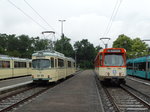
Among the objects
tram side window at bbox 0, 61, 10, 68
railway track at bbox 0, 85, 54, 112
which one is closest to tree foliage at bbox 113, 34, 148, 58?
tram side window at bbox 0, 61, 10, 68

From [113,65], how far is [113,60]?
415 millimetres

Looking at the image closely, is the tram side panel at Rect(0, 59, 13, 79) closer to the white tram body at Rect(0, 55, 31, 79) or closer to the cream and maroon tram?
the white tram body at Rect(0, 55, 31, 79)

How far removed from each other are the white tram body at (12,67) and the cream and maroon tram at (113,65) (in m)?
12.1

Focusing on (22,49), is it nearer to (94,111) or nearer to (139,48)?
(139,48)

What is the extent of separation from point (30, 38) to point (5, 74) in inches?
3153

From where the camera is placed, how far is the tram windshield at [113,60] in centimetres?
1816

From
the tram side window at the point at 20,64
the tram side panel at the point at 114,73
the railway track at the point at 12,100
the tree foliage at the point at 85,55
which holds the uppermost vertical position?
the tree foliage at the point at 85,55

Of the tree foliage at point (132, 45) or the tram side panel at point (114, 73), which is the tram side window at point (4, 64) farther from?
the tree foliage at point (132, 45)

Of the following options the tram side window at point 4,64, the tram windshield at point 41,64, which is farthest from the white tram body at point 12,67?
the tram windshield at point 41,64

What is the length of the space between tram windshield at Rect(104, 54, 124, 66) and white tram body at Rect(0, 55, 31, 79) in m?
12.3

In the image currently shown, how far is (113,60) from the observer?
59.8 ft

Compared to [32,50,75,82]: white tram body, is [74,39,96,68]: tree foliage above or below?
above

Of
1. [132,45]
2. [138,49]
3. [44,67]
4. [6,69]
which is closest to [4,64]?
[6,69]

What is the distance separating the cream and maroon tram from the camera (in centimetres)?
1795
